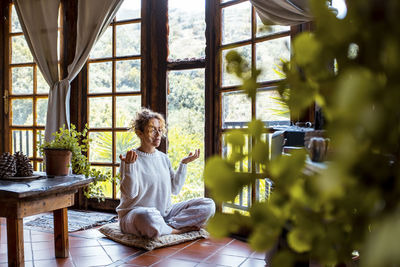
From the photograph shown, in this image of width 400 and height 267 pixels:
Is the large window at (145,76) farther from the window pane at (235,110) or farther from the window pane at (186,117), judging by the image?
the window pane at (186,117)

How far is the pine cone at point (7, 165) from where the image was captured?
2463 mm

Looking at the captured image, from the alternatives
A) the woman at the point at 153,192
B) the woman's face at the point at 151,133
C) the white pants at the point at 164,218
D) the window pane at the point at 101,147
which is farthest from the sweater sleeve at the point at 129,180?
the window pane at the point at 101,147

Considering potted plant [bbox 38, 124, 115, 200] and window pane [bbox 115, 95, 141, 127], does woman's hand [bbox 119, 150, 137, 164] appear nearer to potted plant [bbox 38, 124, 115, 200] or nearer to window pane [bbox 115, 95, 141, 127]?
potted plant [bbox 38, 124, 115, 200]

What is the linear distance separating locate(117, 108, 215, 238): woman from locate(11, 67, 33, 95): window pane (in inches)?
77.9

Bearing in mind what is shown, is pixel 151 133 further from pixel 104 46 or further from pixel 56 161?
pixel 104 46

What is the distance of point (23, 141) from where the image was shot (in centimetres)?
464

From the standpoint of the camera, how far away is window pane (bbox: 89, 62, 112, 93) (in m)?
4.20

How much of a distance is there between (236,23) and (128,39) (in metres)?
1.32

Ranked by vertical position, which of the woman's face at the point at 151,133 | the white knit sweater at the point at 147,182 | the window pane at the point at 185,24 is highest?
the window pane at the point at 185,24

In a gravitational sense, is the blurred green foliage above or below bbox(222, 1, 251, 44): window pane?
below

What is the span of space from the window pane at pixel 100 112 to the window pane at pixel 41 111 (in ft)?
2.10

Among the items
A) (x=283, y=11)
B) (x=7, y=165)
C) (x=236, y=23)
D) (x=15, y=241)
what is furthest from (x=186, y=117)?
(x=15, y=241)

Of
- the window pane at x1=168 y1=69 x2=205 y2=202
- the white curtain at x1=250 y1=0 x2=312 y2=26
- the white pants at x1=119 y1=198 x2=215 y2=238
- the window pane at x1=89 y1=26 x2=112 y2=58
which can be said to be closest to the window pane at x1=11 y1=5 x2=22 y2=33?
the window pane at x1=89 y1=26 x2=112 y2=58

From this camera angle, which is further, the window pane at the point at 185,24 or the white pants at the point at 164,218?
the window pane at the point at 185,24
